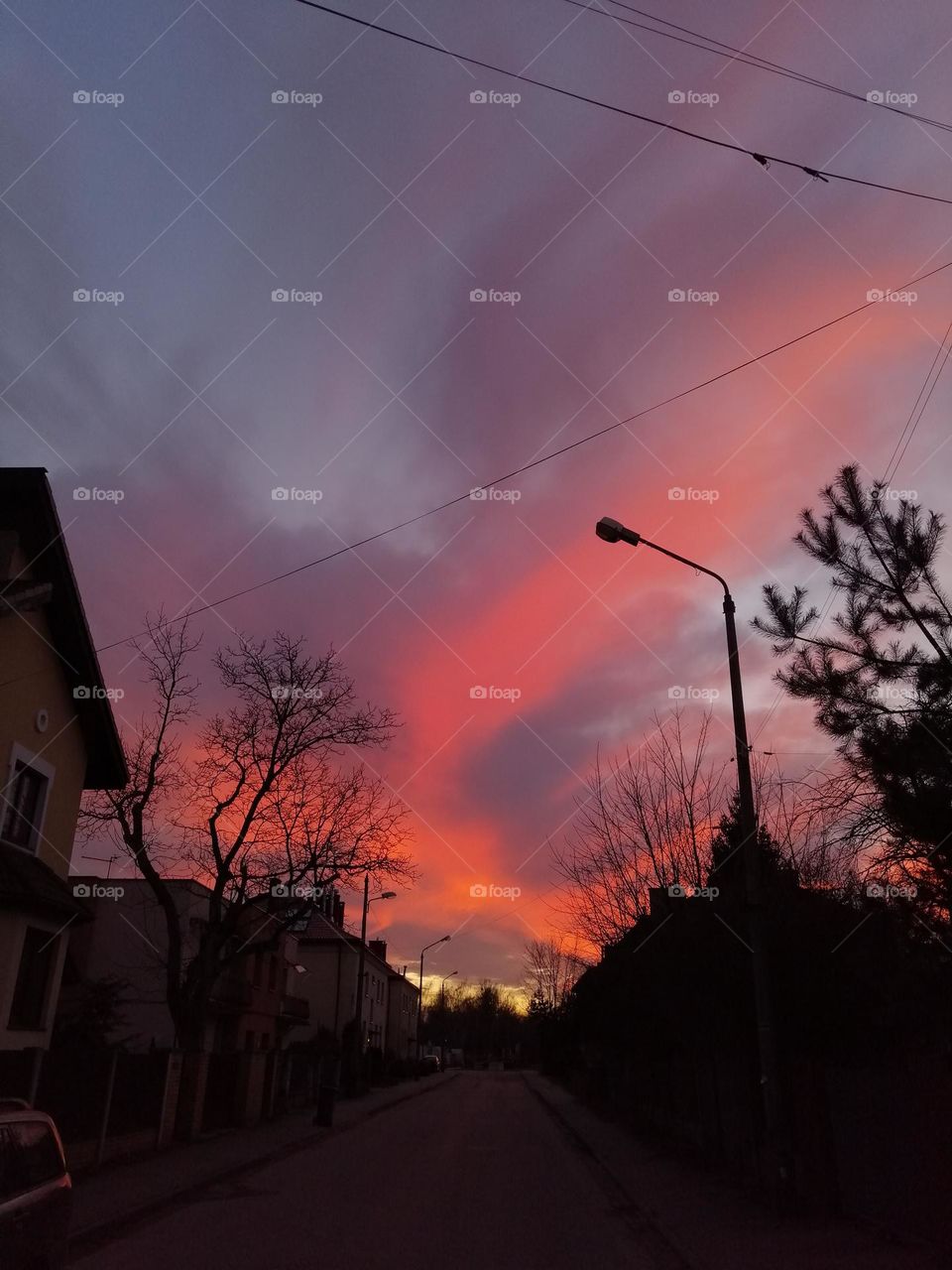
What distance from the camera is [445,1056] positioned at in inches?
4749

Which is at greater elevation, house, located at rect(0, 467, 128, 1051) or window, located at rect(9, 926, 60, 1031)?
house, located at rect(0, 467, 128, 1051)

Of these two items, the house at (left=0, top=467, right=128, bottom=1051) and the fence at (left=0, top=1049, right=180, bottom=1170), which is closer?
the fence at (left=0, top=1049, right=180, bottom=1170)

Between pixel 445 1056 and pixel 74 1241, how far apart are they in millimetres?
121186

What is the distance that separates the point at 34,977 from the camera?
15.7 meters

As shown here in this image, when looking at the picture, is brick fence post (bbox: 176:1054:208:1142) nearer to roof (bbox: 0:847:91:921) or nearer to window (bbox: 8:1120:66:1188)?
roof (bbox: 0:847:91:921)

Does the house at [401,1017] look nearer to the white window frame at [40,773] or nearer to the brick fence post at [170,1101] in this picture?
the brick fence post at [170,1101]

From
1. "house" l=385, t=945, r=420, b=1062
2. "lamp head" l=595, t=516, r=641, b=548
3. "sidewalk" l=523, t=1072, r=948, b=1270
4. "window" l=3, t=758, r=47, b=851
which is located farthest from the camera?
"house" l=385, t=945, r=420, b=1062

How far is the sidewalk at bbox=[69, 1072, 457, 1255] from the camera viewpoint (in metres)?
10.8

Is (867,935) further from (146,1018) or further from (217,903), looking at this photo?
(146,1018)

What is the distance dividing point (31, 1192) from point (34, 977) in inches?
442

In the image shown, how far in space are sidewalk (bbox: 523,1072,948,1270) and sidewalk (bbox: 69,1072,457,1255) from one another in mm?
6179

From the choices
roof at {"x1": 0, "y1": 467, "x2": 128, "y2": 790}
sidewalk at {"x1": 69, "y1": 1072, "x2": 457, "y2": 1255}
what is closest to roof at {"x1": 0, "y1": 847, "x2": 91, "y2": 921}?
roof at {"x1": 0, "y1": 467, "x2": 128, "y2": 790}

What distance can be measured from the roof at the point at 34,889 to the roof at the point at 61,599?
2932 mm

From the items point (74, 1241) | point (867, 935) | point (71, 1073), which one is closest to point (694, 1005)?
point (867, 935)
